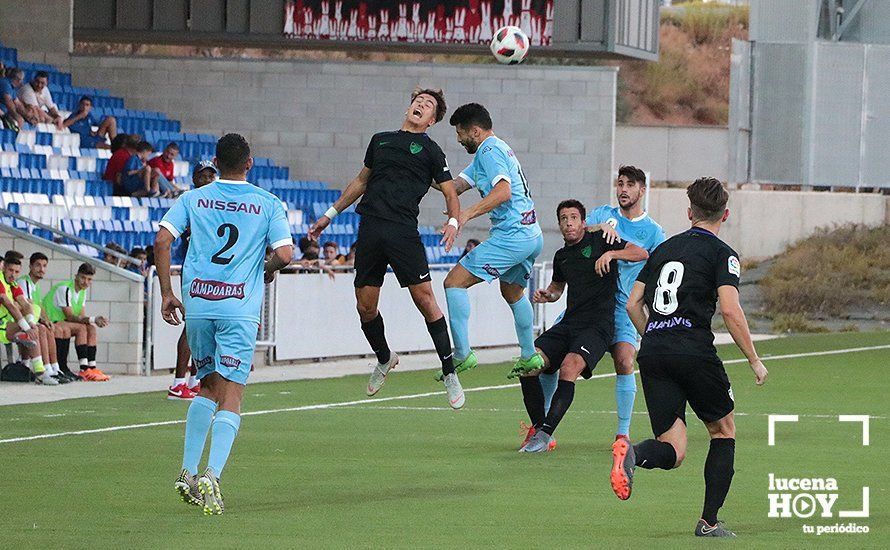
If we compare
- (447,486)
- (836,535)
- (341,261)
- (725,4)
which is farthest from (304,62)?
(725,4)

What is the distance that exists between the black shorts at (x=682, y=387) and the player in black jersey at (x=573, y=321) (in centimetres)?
378

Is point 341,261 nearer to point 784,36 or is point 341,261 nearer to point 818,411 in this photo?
point 818,411

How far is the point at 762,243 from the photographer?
39594mm

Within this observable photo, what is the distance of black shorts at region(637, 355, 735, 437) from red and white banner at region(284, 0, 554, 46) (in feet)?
73.1

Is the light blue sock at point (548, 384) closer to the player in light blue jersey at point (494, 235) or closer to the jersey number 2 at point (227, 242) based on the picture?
the player in light blue jersey at point (494, 235)

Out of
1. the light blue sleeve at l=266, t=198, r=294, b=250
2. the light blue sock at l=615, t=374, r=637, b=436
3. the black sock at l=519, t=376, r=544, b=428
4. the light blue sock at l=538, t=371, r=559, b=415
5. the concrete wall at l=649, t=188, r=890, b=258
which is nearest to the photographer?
the light blue sleeve at l=266, t=198, r=294, b=250

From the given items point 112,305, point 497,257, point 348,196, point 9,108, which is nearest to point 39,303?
point 112,305

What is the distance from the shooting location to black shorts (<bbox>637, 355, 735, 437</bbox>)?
8.79 metres

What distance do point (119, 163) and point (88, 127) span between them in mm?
2180

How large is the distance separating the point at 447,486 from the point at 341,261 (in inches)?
534

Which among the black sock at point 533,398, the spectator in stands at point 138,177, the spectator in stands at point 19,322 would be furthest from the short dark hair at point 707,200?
the spectator in stands at point 138,177

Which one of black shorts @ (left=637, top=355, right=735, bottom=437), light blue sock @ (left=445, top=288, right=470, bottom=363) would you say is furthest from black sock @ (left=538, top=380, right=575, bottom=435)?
black shorts @ (left=637, top=355, right=735, bottom=437)

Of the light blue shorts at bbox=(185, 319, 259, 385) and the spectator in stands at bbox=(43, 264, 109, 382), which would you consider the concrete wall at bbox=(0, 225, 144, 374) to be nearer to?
the spectator in stands at bbox=(43, 264, 109, 382)

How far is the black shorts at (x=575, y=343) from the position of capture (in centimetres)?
1295
